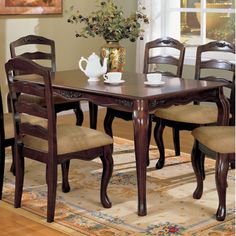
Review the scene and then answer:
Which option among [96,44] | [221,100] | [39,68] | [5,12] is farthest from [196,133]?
[96,44]

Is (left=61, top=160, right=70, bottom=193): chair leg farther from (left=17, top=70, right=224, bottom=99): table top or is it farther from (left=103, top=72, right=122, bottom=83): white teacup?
(left=103, top=72, right=122, bottom=83): white teacup

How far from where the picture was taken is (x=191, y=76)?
21.5 ft

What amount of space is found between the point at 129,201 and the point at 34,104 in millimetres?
927

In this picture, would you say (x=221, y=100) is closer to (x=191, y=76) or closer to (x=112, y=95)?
(x=112, y=95)

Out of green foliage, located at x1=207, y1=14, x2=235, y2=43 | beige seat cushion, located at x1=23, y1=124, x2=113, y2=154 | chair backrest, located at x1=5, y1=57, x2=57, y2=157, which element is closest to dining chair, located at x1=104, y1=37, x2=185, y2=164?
beige seat cushion, located at x1=23, y1=124, x2=113, y2=154

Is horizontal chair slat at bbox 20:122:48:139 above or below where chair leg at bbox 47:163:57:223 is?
above

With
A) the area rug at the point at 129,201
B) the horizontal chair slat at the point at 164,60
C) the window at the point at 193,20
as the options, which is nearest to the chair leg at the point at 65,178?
the area rug at the point at 129,201

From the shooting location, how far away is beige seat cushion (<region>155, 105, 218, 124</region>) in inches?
177

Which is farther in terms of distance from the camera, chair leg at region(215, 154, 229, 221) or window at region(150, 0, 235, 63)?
window at region(150, 0, 235, 63)

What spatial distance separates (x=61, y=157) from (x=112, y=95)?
492mm

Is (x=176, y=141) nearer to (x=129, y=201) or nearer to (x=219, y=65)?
(x=219, y=65)

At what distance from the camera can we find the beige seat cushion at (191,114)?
14.7 feet

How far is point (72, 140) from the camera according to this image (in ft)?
11.9

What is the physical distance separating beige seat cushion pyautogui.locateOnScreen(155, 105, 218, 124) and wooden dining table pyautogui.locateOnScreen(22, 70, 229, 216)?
0.31m
